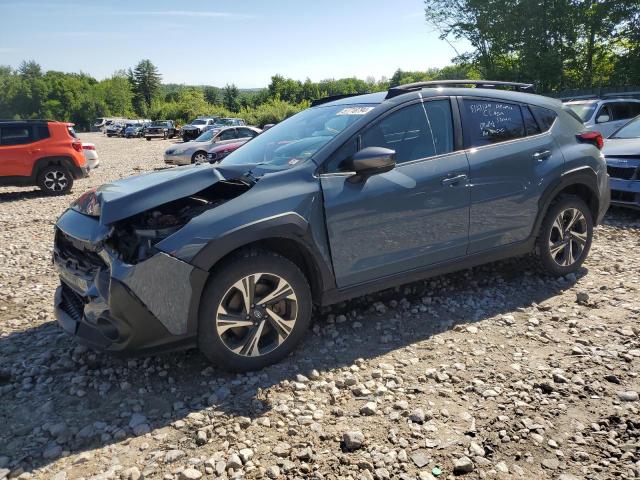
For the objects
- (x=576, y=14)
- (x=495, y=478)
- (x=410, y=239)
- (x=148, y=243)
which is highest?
(x=576, y=14)

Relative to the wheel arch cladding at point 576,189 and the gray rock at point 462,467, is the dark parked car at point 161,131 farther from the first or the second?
the gray rock at point 462,467

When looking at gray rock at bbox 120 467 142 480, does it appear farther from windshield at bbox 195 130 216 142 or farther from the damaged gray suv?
windshield at bbox 195 130 216 142

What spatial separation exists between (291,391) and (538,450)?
1401 millimetres

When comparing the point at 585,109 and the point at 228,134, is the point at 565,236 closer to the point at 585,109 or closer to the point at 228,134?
the point at 585,109

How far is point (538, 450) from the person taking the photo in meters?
2.43

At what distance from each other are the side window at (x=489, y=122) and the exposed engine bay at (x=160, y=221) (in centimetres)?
195

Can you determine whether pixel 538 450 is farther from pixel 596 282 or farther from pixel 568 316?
pixel 596 282

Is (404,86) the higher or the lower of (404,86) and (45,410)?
the higher

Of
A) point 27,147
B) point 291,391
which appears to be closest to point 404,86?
point 291,391

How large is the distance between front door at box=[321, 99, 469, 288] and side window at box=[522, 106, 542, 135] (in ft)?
2.88

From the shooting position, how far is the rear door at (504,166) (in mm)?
3961

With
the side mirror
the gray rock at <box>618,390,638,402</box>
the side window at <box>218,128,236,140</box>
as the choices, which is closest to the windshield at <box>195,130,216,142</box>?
the side window at <box>218,128,236,140</box>

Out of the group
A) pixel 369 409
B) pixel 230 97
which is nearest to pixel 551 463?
pixel 369 409

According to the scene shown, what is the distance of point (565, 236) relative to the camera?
15.0ft
